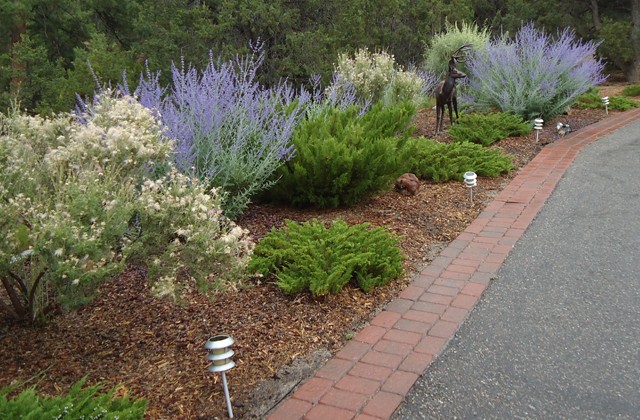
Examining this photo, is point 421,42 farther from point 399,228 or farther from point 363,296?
point 363,296

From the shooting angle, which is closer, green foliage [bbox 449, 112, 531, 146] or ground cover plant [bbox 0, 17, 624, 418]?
ground cover plant [bbox 0, 17, 624, 418]

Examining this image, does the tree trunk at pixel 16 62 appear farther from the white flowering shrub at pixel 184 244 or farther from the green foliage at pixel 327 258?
the white flowering shrub at pixel 184 244

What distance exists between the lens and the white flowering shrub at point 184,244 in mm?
2783

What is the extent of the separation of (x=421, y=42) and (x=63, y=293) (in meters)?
13.9

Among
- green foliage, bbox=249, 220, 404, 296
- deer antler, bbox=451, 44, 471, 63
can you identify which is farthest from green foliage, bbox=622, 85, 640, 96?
green foliage, bbox=249, 220, 404, 296

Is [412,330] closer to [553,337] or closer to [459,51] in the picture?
[553,337]

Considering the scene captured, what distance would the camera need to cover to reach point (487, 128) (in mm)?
8711

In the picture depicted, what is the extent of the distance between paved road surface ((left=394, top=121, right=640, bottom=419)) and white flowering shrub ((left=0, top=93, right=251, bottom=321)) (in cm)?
128

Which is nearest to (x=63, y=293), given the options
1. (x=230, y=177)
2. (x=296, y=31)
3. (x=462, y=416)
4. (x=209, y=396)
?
(x=209, y=396)

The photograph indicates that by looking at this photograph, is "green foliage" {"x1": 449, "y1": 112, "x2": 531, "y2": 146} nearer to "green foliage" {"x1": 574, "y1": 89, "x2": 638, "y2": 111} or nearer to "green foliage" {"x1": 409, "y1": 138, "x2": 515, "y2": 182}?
"green foliage" {"x1": 409, "y1": 138, "x2": 515, "y2": 182}

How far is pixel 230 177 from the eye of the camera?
485 cm

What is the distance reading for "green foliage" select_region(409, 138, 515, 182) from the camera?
6.74 m

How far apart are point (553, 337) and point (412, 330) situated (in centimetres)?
78

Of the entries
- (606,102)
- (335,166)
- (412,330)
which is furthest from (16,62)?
(412,330)
